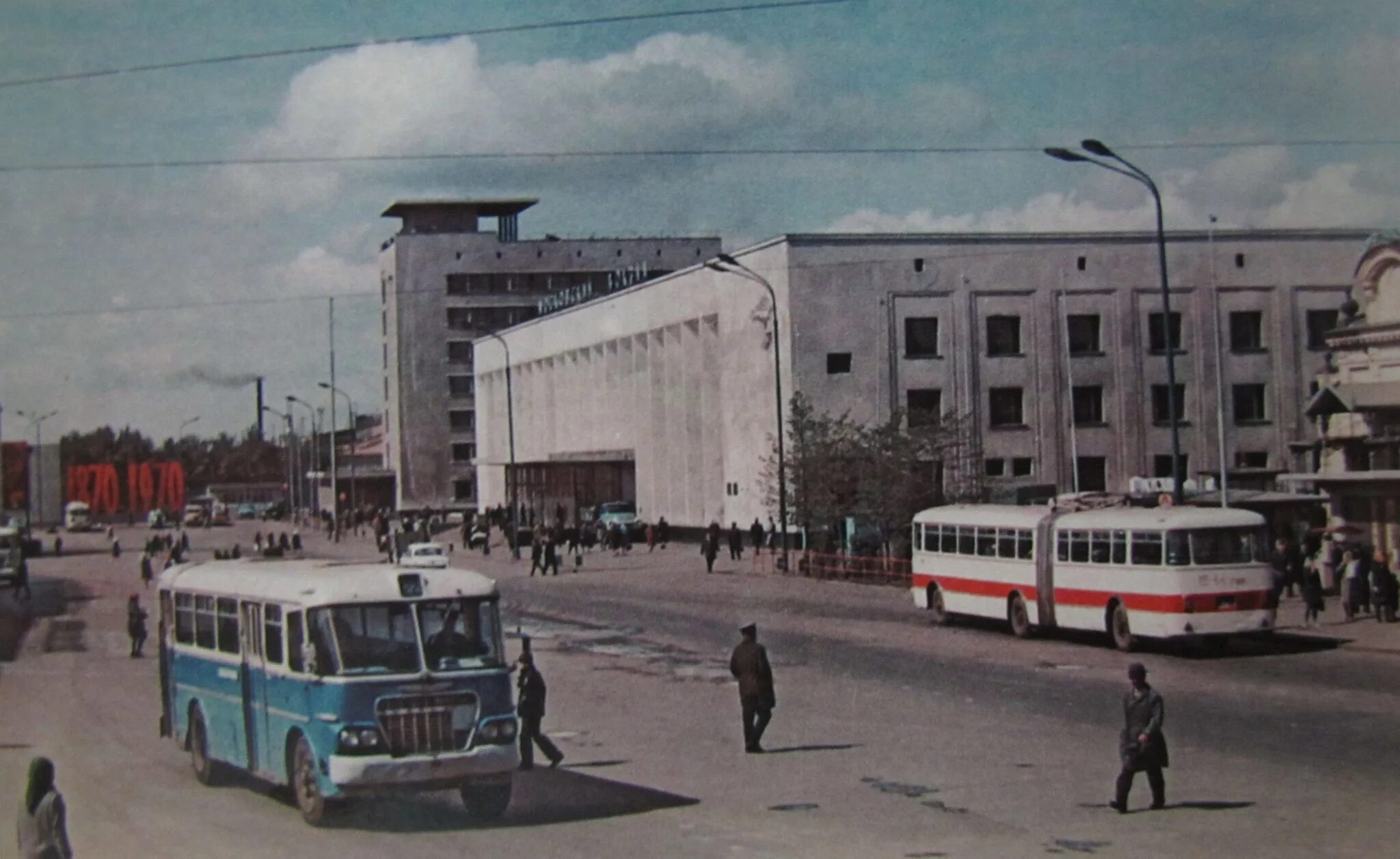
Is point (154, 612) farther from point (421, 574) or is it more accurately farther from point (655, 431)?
point (655, 431)

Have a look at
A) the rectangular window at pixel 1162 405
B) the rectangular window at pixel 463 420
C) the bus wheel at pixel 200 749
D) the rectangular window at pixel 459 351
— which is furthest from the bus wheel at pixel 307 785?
the rectangular window at pixel 463 420

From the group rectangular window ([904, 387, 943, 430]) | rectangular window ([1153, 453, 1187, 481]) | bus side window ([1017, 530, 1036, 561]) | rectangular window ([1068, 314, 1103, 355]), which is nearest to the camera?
bus side window ([1017, 530, 1036, 561])

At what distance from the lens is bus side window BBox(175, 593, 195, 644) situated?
1694 cm

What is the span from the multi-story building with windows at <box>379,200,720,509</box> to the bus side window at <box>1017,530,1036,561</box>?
14.8m

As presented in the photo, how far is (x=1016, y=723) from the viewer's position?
63.2 feet

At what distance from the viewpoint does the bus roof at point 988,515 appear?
99.3 ft

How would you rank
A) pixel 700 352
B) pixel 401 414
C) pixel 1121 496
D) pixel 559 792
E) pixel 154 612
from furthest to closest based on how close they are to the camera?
1. pixel 700 352
2. pixel 401 414
3. pixel 154 612
4. pixel 1121 496
5. pixel 559 792

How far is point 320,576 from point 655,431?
5559cm

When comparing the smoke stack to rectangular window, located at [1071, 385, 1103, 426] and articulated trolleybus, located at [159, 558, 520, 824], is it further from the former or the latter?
rectangular window, located at [1071, 385, 1103, 426]

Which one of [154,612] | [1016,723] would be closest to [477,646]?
[1016,723]

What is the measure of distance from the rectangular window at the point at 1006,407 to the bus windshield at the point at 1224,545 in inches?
1314

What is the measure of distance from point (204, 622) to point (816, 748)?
21.8 ft

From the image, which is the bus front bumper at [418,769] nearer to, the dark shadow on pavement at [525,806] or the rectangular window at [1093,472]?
the dark shadow on pavement at [525,806]

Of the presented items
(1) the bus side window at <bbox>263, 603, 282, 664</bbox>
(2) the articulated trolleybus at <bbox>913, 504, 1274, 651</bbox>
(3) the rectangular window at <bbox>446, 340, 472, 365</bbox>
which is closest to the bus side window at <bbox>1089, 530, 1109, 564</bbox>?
(2) the articulated trolleybus at <bbox>913, 504, 1274, 651</bbox>
